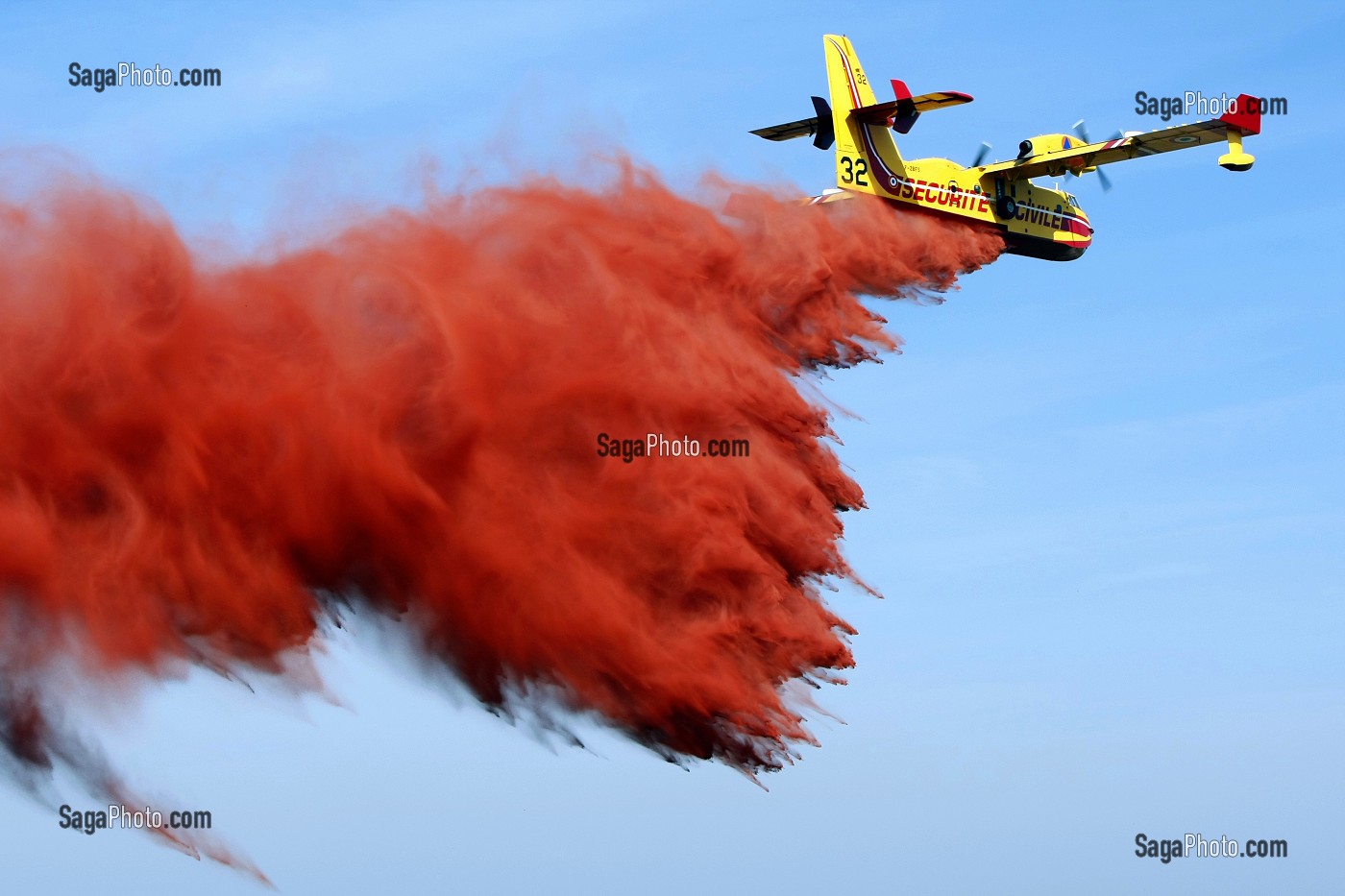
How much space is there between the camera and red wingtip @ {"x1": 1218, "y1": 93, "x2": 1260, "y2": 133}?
106 ft

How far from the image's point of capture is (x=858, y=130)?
31.3 metres

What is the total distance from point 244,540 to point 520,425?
4297 millimetres

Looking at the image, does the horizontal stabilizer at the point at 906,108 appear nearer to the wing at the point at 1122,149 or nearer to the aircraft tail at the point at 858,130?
the aircraft tail at the point at 858,130

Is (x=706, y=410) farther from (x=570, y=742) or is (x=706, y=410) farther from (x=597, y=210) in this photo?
(x=570, y=742)

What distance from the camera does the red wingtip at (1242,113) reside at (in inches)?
1276

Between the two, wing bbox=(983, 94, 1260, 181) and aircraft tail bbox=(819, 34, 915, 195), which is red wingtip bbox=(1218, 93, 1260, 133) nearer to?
wing bbox=(983, 94, 1260, 181)

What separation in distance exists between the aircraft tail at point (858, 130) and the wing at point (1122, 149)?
3045 millimetres

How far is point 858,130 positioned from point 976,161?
3.53 m

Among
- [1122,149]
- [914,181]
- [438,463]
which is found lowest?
[438,463]

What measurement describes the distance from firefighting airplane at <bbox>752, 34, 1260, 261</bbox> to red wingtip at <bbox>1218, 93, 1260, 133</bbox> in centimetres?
2

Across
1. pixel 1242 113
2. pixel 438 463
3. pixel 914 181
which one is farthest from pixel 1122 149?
pixel 438 463

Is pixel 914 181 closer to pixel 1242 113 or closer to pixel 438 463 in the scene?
pixel 1242 113

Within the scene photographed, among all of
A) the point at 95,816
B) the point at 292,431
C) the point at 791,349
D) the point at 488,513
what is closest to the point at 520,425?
the point at 488,513

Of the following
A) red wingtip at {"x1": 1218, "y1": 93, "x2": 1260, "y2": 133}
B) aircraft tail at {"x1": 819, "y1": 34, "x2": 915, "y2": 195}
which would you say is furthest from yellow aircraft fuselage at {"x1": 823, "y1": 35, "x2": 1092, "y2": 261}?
red wingtip at {"x1": 1218, "y1": 93, "x2": 1260, "y2": 133}
